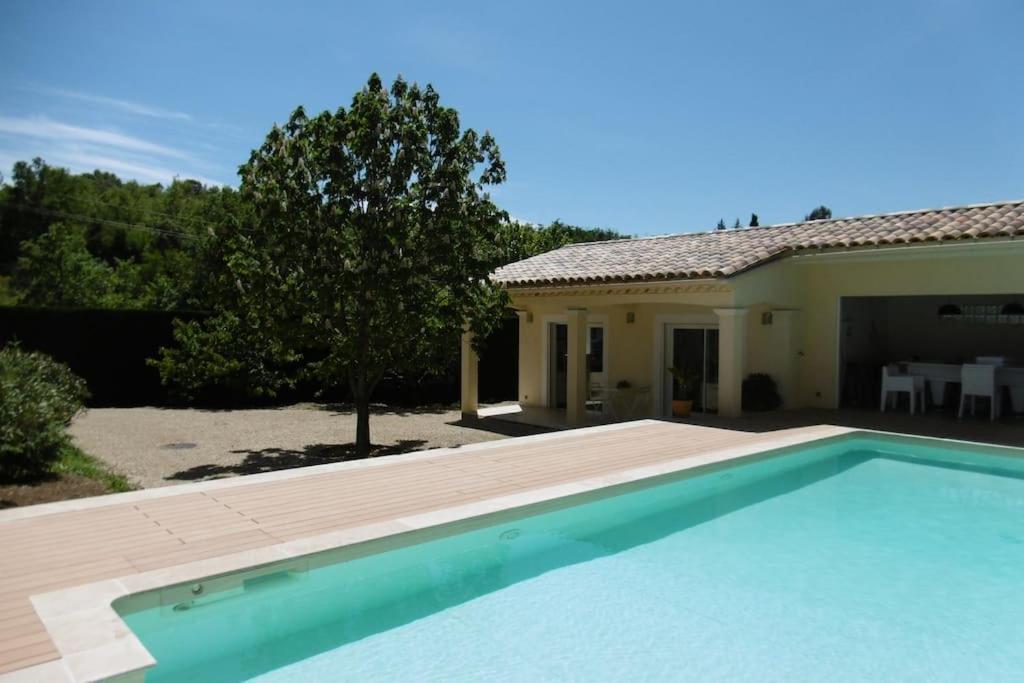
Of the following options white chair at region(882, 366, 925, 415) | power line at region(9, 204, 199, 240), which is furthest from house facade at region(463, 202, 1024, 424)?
power line at region(9, 204, 199, 240)

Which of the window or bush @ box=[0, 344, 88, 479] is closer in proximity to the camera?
bush @ box=[0, 344, 88, 479]

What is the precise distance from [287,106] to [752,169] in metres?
23.4

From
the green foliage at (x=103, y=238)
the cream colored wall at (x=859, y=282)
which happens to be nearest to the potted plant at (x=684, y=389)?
the cream colored wall at (x=859, y=282)

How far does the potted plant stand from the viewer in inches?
690

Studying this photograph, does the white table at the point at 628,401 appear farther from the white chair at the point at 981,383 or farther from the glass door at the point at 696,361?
the white chair at the point at 981,383

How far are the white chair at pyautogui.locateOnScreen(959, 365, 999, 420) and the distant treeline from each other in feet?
58.3

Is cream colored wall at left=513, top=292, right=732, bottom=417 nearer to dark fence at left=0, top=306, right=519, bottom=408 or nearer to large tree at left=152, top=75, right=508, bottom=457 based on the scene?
dark fence at left=0, top=306, right=519, bottom=408

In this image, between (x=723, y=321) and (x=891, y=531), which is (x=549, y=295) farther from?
(x=891, y=531)

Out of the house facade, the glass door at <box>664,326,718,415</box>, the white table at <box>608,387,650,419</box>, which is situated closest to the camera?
the house facade

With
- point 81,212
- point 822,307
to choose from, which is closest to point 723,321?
point 822,307

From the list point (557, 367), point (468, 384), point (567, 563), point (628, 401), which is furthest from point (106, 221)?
point (567, 563)

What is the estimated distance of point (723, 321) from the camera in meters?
15.9

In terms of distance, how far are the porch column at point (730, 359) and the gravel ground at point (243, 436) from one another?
4.84m

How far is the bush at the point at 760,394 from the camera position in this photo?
17.5 meters
